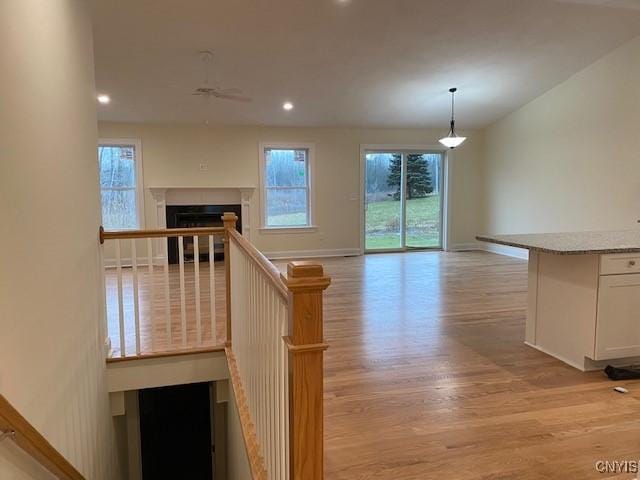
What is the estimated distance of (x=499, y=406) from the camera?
246 centimetres

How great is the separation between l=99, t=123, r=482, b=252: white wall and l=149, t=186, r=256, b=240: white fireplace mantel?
0.10 meters

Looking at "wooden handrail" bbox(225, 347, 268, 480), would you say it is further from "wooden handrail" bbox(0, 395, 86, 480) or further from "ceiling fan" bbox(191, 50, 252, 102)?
"ceiling fan" bbox(191, 50, 252, 102)

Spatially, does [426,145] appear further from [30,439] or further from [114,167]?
[30,439]

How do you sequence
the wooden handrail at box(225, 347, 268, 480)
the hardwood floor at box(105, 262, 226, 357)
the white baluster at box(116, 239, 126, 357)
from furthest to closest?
the hardwood floor at box(105, 262, 226, 357)
the white baluster at box(116, 239, 126, 357)
the wooden handrail at box(225, 347, 268, 480)

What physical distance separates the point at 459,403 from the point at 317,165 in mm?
6087

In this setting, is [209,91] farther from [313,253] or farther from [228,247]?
[313,253]

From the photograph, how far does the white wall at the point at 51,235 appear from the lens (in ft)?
5.55

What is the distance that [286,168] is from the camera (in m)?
8.02

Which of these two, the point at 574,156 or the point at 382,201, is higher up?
the point at 574,156

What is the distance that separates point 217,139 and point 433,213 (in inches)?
181

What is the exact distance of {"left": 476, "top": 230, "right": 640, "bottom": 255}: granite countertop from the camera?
2781 millimetres

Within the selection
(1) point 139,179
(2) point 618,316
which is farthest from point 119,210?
(2) point 618,316

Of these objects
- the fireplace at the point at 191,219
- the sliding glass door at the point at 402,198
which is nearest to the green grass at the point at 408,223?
the sliding glass door at the point at 402,198

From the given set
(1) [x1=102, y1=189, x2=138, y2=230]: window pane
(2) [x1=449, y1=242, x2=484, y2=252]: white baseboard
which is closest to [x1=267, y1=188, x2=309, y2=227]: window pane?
(1) [x1=102, y1=189, x2=138, y2=230]: window pane
